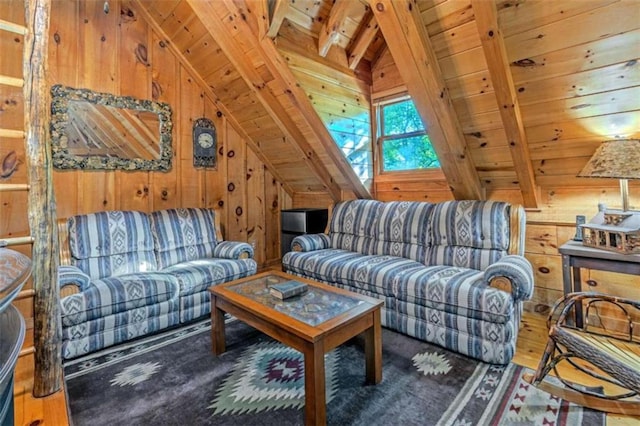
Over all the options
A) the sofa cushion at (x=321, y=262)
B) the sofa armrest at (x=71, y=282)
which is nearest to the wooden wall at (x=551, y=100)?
the sofa cushion at (x=321, y=262)

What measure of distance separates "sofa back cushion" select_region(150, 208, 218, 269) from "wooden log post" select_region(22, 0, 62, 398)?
5.17 ft

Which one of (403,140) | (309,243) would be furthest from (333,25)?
(309,243)

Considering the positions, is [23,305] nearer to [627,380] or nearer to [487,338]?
[487,338]

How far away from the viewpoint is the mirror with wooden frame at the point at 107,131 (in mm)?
2822

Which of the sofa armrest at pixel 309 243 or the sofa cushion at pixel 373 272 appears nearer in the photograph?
the sofa cushion at pixel 373 272

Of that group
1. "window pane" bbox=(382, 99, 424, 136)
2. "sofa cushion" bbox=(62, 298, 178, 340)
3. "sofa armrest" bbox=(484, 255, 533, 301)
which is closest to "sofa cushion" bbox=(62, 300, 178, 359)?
"sofa cushion" bbox=(62, 298, 178, 340)

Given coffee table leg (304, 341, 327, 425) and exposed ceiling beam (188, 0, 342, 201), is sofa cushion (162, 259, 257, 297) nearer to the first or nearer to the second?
exposed ceiling beam (188, 0, 342, 201)

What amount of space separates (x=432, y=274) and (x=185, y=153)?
2.88 metres

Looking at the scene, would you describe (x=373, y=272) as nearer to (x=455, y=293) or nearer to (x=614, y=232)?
(x=455, y=293)

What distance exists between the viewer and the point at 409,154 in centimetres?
344

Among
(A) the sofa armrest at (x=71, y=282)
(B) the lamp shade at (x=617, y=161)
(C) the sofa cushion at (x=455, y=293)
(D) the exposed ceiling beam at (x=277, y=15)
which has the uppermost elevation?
(D) the exposed ceiling beam at (x=277, y=15)

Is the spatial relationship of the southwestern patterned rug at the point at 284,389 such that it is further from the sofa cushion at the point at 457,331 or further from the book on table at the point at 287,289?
the book on table at the point at 287,289

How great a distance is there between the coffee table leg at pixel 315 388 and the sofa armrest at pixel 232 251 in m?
1.84

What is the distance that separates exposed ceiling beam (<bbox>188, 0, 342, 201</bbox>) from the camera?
2.65 meters
